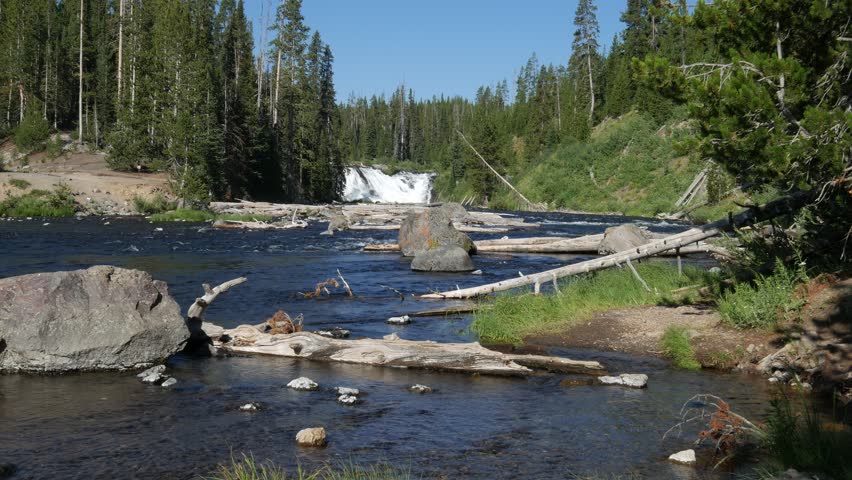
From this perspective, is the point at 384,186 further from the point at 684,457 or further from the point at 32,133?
the point at 684,457

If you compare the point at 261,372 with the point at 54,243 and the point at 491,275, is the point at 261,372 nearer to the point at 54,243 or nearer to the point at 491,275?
the point at 491,275

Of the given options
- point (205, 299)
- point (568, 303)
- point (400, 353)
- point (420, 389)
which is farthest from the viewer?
point (568, 303)

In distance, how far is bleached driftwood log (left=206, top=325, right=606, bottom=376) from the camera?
10.1 m

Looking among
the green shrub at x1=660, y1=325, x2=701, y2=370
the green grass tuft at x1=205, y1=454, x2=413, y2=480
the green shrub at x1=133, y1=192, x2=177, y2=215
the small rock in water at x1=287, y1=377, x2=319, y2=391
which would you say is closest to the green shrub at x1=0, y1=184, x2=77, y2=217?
the green shrub at x1=133, y1=192, x2=177, y2=215

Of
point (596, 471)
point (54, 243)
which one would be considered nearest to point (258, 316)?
point (596, 471)

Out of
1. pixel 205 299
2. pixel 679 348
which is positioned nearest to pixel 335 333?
pixel 205 299

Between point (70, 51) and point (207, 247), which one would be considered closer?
point (207, 247)

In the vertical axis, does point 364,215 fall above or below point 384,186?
below

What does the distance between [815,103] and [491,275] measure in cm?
1194

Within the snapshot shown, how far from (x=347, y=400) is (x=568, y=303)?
652cm

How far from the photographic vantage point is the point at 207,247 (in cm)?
2773

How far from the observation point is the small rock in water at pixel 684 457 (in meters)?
6.62

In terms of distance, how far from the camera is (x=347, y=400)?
860cm

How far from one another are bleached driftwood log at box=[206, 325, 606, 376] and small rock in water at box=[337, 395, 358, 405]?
1890 mm
